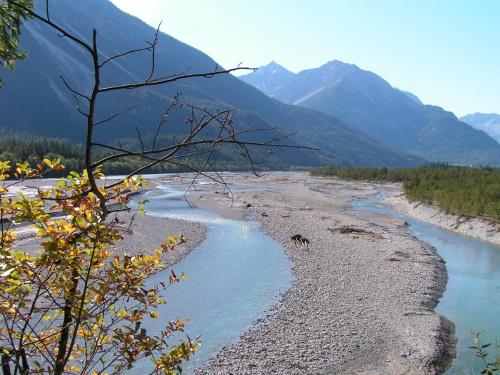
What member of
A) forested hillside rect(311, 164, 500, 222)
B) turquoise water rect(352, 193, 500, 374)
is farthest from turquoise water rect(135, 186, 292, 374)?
forested hillside rect(311, 164, 500, 222)

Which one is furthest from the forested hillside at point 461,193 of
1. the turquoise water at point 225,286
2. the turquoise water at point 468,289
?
the turquoise water at point 225,286

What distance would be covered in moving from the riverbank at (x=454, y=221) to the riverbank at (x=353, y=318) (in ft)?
32.0

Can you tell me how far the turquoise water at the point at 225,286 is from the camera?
54.0ft

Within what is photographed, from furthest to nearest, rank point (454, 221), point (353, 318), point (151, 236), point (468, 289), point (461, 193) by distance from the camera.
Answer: point (461, 193) → point (454, 221) → point (151, 236) → point (468, 289) → point (353, 318)

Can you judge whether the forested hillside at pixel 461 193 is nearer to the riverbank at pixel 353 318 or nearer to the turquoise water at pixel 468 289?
the turquoise water at pixel 468 289

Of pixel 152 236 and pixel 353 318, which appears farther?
pixel 152 236

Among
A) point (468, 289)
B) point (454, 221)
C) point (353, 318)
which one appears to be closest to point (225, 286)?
point (353, 318)

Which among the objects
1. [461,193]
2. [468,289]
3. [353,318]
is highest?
[461,193]

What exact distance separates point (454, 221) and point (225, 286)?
109ft

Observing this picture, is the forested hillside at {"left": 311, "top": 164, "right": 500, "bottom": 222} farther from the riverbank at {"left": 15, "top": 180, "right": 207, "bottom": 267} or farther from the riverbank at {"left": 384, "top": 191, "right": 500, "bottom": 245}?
the riverbank at {"left": 15, "top": 180, "right": 207, "bottom": 267}

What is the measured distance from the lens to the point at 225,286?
21766mm

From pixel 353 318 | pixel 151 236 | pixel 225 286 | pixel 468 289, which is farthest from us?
pixel 151 236

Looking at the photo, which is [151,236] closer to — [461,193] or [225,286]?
[225,286]

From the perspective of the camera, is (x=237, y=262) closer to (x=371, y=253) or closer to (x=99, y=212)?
(x=371, y=253)
